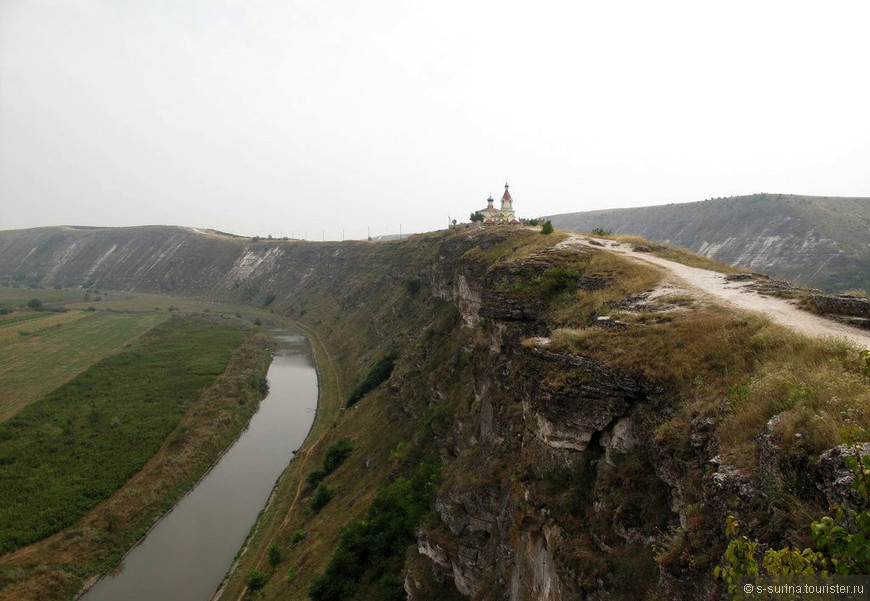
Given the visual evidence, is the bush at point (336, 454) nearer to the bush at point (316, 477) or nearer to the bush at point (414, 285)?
the bush at point (316, 477)

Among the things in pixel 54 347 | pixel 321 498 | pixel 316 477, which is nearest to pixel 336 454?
pixel 316 477

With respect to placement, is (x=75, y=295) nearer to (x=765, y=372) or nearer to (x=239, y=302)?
(x=239, y=302)

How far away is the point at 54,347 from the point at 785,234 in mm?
153881

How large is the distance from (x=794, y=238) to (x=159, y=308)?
164663 millimetres

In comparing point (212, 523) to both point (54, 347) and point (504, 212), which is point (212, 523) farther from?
point (54, 347)

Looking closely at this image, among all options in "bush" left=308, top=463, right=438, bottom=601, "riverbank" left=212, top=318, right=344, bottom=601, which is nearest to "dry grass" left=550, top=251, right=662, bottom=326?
"bush" left=308, top=463, right=438, bottom=601

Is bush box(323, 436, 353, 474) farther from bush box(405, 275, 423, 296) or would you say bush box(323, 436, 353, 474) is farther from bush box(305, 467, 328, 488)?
bush box(405, 275, 423, 296)

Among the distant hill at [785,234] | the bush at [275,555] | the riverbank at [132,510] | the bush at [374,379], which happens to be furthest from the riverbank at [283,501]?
the distant hill at [785,234]

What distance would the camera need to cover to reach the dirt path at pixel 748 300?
12180 millimetres

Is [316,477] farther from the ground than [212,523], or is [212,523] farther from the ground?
[316,477]

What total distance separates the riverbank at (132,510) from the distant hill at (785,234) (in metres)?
93.3

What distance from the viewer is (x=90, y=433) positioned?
43.4 m

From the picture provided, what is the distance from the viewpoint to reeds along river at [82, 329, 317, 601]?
91.4 ft

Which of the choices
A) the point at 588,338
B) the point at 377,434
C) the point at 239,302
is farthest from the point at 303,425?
the point at 239,302
